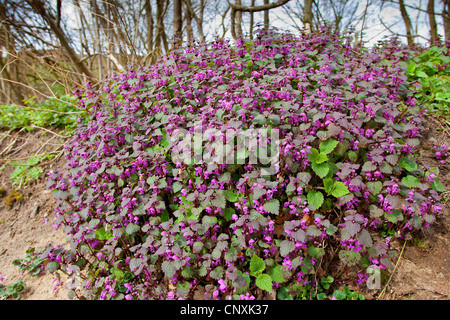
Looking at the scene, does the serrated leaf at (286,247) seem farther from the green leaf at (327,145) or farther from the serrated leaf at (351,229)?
the green leaf at (327,145)

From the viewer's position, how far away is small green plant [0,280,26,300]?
292 cm

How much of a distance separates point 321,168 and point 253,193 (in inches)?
25.6

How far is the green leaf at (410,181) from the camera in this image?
234 centimetres

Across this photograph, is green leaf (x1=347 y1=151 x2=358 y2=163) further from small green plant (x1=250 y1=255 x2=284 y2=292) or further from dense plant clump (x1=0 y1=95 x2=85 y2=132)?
dense plant clump (x1=0 y1=95 x2=85 y2=132)

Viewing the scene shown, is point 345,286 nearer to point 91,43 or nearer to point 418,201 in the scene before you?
point 418,201

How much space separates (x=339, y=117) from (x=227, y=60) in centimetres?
151

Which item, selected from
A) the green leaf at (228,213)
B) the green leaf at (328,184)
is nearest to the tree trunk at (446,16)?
the green leaf at (328,184)

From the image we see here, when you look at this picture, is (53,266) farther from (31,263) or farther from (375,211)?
(375,211)

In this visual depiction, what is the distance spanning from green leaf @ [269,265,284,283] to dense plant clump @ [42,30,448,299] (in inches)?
0.4

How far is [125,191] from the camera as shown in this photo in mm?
2480

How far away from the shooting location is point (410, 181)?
238cm

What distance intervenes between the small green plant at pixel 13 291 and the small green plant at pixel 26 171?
2093 millimetres
